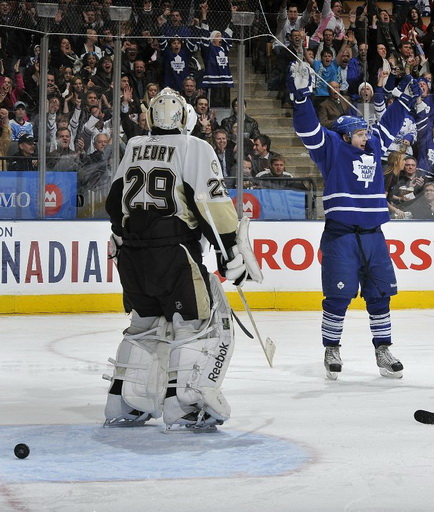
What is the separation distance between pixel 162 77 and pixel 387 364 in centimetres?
440

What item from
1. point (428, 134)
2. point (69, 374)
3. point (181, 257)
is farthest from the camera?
point (428, 134)

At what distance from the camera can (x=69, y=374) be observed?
6297 mm

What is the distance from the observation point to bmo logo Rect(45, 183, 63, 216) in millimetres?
9461

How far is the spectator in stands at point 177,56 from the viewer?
9789mm

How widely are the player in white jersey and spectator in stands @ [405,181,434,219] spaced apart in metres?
5.71

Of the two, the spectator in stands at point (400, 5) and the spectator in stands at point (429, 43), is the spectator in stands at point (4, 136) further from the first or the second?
the spectator in stands at point (400, 5)

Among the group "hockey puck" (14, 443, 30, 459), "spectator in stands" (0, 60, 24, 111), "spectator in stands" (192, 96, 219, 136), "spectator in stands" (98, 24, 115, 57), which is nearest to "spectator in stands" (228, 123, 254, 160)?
"spectator in stands" (192, 96, 219, 136)

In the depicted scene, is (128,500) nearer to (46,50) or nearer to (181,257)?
(181,257)

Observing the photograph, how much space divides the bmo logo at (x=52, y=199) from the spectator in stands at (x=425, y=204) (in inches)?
122

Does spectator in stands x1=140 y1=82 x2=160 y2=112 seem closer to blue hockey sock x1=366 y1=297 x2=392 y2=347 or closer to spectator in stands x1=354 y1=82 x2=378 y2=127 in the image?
spectator in stands x1=354 y1=82 x2=378 y2=127

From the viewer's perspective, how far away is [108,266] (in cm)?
968

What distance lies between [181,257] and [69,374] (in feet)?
6.16

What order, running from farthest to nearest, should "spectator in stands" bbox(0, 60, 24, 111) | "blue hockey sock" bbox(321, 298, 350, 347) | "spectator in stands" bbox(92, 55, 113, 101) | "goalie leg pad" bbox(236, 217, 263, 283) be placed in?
1. "spectator in stands" bbox(92, 55, 113, 101)
2. "spectator in stands" bbox(0, 60, 24, 111)
3. "blue hockey sock" bbox(321, 298, 350, 347)
4. "goalie leg pad" bbox(236, 217, 263, 283)

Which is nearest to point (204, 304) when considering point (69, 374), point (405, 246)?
point (69, 374)
